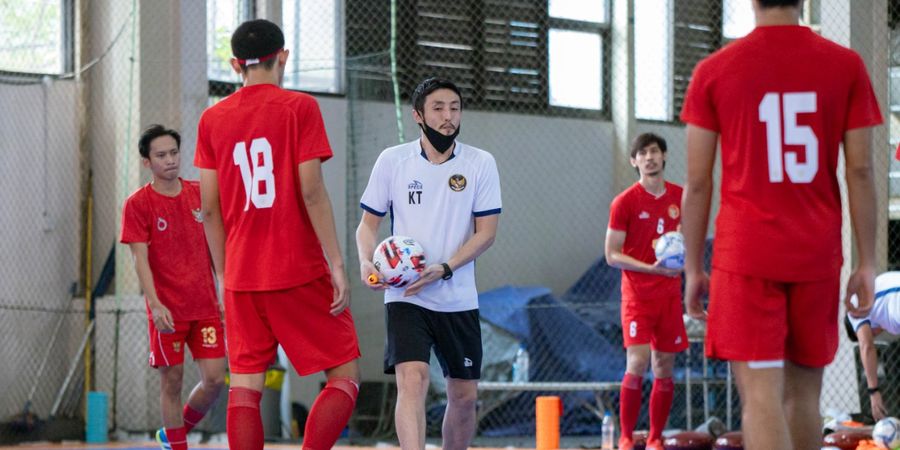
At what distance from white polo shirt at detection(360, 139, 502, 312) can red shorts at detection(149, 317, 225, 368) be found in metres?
1.78

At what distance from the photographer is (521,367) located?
1201cm

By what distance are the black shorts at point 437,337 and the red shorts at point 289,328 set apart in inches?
22.3

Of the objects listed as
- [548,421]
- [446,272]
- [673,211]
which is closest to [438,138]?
[446,272]

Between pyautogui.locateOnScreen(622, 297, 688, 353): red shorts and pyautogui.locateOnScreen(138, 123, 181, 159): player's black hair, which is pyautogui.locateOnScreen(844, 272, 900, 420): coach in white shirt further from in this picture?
pyautogui.locateOnScreen(138, 123, 181, 159): player's black hair

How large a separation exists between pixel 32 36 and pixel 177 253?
5.61 metres

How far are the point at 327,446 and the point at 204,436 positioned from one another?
6.45 metres

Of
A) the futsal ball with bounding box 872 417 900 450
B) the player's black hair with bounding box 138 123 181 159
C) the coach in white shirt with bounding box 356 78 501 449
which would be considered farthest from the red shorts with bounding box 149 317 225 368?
the futsal ball with bounding box 872 417 900 450

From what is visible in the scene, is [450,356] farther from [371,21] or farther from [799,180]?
[371,21]

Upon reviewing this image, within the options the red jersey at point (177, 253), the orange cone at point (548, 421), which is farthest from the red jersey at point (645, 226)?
the red jersey at point (177, 253)

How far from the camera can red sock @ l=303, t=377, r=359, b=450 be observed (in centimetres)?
520

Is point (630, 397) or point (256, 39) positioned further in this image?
point (630, 397)

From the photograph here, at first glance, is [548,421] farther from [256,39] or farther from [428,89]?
[256,39]

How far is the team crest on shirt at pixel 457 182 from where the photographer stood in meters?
5.96

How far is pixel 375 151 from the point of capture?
11.9 m
